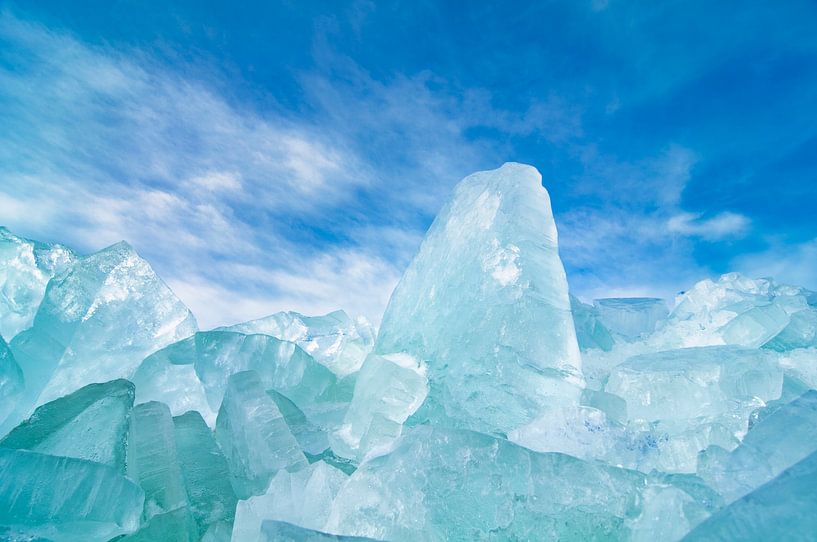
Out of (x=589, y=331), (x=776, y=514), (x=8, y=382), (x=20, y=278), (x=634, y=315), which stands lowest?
(x=776, y=514)

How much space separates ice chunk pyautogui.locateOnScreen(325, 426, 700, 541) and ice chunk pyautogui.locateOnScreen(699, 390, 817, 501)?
11.5 inches

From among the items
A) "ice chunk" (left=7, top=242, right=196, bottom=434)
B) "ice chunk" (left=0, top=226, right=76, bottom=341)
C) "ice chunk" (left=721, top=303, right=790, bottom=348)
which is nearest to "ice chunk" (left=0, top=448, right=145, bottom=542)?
"ice chunk" (left=7, top=242, right=196, bottom=434)

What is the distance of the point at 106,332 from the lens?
12.8ft

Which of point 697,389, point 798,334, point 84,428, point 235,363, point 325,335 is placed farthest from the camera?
point 325,335

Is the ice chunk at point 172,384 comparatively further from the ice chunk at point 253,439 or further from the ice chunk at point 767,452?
the ice chunk at point 767,452

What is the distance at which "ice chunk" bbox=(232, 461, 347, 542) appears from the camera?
166 cm

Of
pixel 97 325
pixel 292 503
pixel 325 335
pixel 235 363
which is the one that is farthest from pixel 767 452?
pixel 97 325

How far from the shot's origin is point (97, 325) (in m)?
3.88

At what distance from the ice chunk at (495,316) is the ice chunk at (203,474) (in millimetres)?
1392

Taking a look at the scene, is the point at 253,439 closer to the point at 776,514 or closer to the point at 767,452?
the point at 776,514

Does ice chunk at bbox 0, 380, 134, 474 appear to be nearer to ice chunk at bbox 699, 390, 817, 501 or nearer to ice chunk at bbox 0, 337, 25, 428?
ice chunk at bbox 0, 337, 25, 428

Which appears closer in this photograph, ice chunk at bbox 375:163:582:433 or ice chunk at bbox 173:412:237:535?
ice chunk at bbox 173:412:237:535

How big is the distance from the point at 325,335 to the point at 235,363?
1664mm


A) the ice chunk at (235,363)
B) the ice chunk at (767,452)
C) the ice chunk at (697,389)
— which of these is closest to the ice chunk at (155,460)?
the ice chunk at (235,363)
